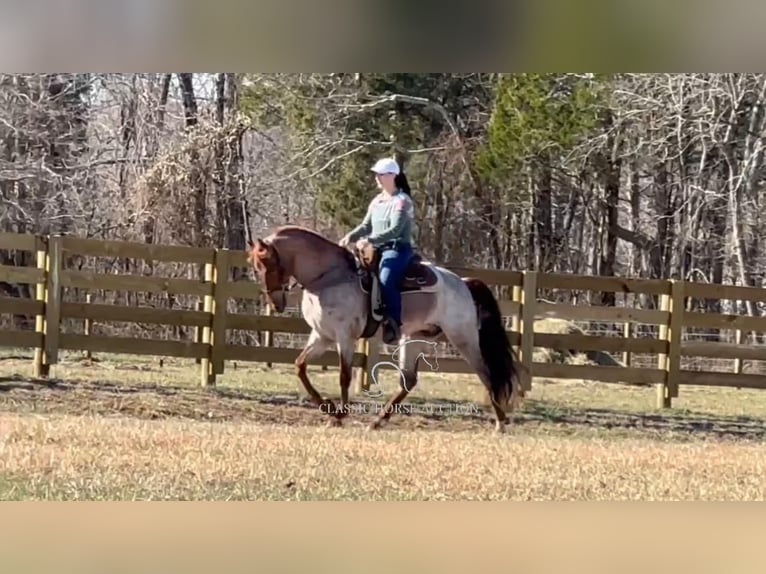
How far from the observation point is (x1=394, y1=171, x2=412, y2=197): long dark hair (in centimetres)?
510

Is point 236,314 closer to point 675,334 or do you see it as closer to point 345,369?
point 345,369

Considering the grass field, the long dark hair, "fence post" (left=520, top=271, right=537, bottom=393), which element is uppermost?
the long dark hair

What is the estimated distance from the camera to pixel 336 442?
16.6 feet

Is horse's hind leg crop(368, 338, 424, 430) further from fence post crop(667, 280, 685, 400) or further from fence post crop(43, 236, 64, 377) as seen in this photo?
fence post crop(43, 236, 64, 377)

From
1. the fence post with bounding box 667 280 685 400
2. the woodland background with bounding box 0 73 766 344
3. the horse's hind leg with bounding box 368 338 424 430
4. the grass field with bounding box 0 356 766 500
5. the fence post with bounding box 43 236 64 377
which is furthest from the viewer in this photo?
the fence post with bounding box 667 280 685 400

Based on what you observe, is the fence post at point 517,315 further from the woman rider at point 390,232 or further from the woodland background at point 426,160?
the woman rider at point 390,232

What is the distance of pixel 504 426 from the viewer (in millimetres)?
5273

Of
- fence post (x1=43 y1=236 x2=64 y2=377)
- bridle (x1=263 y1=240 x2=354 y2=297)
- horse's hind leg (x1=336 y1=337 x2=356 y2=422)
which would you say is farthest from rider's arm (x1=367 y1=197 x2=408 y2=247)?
fence post (x1=43 y1=236 x2=64 y2=377)

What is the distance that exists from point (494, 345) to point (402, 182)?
967 millimetres

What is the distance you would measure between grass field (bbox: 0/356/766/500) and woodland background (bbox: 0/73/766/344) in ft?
2.07

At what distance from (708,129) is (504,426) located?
1725mm

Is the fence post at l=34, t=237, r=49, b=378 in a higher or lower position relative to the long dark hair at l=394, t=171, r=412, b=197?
lower
